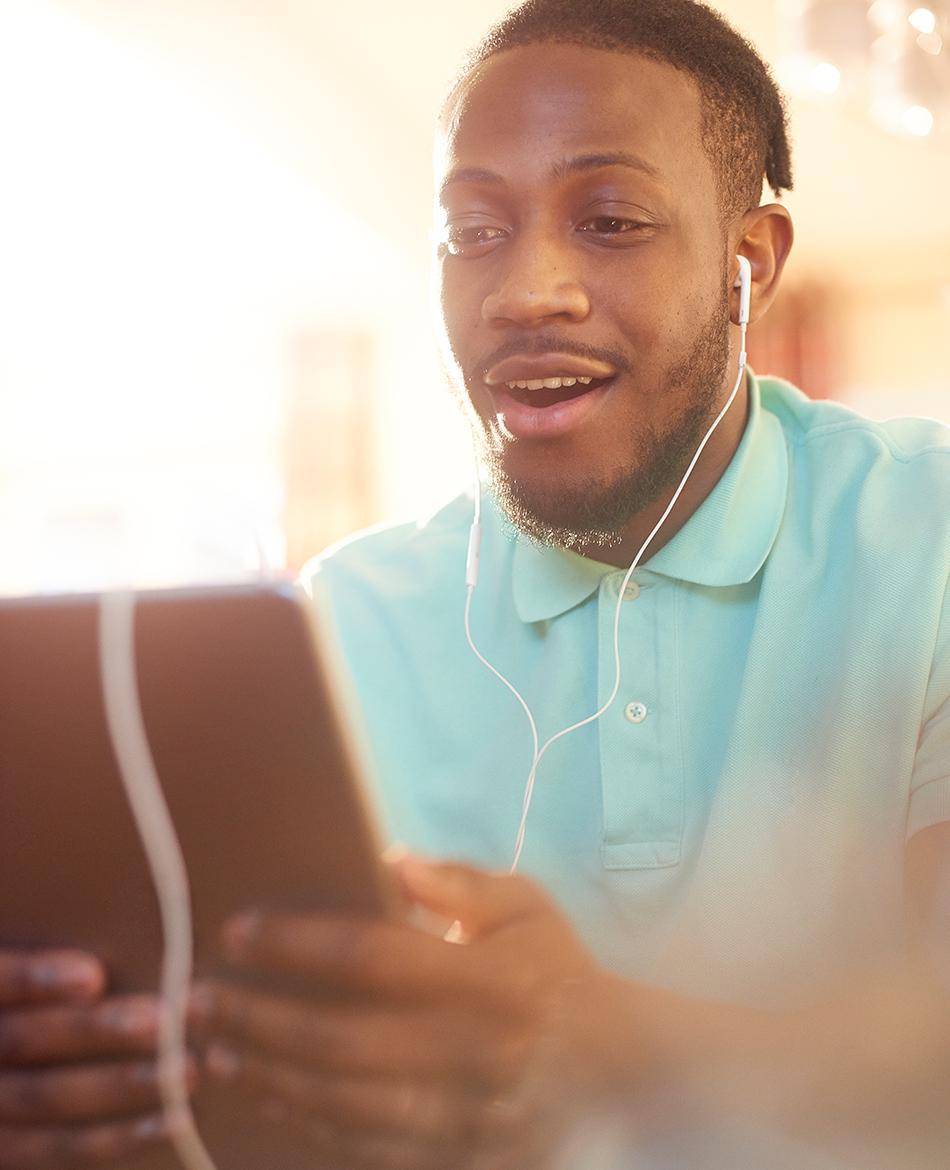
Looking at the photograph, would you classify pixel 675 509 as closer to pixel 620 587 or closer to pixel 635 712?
pixel 620 587

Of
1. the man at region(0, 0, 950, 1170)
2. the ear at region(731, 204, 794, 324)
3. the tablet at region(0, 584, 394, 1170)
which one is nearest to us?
the tablet at region(0, 584, 394, 1170)

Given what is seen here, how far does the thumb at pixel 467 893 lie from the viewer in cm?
63

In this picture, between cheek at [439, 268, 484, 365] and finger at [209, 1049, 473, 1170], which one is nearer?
finger at [209, 1049, 473, 1170]

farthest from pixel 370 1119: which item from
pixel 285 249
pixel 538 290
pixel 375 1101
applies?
pixel 285 249

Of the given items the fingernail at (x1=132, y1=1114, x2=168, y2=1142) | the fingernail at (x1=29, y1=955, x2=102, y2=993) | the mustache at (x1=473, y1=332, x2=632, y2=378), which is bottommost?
the fingernail at (x1=132, y1=1114, x2=168, y2=1142)

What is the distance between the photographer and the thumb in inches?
25.0

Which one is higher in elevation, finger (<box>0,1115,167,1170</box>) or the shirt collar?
the shirt collar

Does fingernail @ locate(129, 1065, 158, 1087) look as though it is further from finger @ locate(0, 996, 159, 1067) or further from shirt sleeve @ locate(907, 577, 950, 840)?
shirt sleeve @ locate(907, 577, 950, 840)

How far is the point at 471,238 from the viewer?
1.14 metres

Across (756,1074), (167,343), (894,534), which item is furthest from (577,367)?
(167,343)

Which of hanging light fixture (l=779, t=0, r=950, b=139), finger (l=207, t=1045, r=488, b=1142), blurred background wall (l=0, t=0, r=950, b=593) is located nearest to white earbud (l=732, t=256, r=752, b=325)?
blurred background wall (l=0, t=0, r=950, b=593)

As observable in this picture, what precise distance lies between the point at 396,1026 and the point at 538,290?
671 millimetres

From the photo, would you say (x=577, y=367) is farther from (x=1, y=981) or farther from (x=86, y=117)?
(x=86, y=117)

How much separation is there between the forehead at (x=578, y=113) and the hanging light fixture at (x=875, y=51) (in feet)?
6.00
